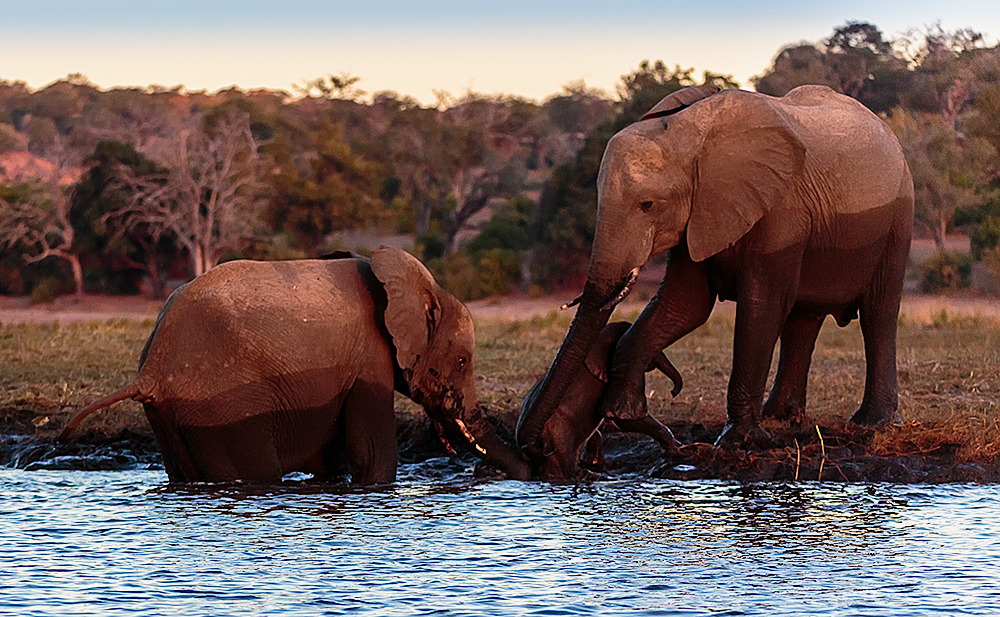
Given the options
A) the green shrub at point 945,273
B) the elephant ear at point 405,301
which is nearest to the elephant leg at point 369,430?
the elephant ear at point 405,301

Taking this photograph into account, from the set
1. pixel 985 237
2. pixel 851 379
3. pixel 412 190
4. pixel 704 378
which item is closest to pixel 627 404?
pixel 704 378

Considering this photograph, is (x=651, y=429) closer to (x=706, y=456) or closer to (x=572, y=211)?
(x=706, y=456)

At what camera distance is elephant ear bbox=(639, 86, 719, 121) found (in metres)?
9.03

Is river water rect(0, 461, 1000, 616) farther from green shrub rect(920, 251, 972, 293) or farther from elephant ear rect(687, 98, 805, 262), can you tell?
green shrub rect(920, 251, 972, 293)

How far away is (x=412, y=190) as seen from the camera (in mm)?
41781

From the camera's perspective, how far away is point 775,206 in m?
8.89

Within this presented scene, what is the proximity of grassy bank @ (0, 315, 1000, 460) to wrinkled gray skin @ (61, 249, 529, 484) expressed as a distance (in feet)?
6.99

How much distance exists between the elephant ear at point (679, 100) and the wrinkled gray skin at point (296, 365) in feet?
5.61

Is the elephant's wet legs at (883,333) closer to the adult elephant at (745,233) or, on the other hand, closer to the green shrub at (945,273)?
the adult elephant at (745,233)

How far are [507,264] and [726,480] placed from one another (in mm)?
22547

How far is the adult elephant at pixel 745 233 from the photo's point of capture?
8672 mm

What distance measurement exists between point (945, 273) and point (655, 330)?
19.7m

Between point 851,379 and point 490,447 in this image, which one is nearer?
point 490,447

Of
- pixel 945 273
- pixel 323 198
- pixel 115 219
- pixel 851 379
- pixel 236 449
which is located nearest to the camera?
pixel 236 449
